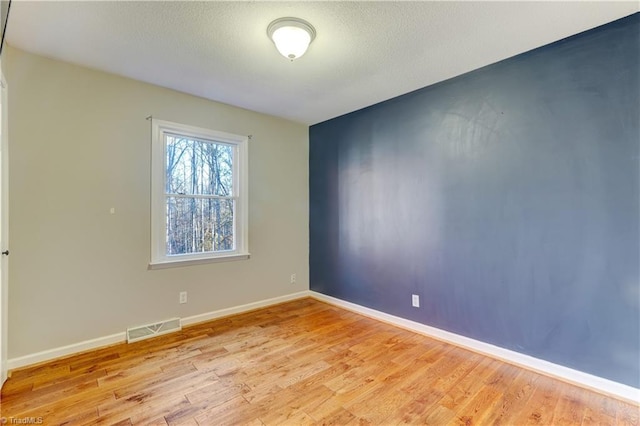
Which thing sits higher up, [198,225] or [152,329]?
[198,225]

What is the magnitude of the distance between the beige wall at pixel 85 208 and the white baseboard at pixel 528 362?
2.12 m

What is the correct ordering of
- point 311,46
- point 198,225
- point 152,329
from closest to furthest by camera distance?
point 311,46 < point 152,329 < point 198,225

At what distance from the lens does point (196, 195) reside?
3357 millimetres

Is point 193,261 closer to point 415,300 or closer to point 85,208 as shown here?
point 85,208

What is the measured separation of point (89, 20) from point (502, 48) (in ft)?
10.1

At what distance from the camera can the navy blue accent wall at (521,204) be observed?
80.1 inches

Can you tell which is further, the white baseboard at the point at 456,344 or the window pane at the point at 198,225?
the window pane at the point at 198,225

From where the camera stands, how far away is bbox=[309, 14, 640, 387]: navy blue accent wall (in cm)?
204

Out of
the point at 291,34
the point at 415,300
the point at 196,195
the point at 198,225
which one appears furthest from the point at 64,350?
the point at 415,300

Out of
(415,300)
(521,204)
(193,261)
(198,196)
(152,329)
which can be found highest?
(198,196)

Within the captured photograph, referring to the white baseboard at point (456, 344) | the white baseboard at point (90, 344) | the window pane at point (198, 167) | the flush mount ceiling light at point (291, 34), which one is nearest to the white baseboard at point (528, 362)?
the white baseboard at point (456, 344)

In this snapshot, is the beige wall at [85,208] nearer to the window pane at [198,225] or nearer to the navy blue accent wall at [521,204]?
the window pane at [198,225]

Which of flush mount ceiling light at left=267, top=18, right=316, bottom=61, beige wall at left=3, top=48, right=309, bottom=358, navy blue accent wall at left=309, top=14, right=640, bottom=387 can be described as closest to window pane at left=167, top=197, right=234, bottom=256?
beige wall at left=3, top=48, right=309, bottom=358

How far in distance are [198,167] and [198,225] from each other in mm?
673
